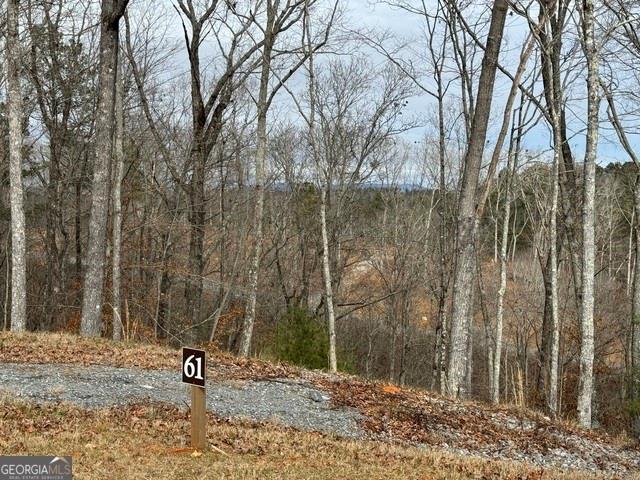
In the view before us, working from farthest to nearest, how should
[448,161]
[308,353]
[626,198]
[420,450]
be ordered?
[626,198], [448,161], [308,353], [420,450]

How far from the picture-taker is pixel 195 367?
5691 millimetres

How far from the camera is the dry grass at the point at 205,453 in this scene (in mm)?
5340

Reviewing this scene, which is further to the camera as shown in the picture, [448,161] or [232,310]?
[448,161]

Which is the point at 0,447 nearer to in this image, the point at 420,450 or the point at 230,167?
the point at 420,450

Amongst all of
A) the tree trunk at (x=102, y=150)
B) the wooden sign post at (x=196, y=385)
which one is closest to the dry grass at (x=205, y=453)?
the wooden sign post at (x=196, y=385)

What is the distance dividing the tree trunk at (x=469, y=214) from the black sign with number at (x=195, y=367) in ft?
21.8

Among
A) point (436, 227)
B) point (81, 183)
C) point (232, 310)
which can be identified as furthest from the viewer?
point (436, 227)

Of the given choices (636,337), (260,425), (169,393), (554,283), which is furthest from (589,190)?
(636,337)

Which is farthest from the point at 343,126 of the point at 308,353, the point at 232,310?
the point at 308,353

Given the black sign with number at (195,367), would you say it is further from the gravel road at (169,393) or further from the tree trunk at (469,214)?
the tree trunk at (469,214)

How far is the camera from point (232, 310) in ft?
84.7

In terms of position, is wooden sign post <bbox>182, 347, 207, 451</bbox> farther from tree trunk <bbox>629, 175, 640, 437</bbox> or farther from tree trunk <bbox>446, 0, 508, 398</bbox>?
tree trunk <bbox>629, 175, 640, 437</bbox>

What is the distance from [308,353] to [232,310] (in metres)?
8.95

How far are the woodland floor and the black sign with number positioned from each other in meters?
0.66
